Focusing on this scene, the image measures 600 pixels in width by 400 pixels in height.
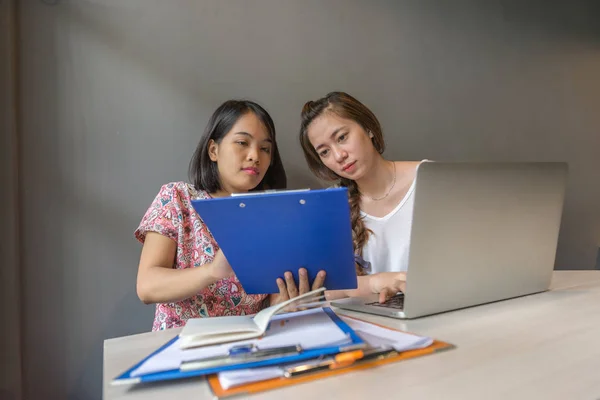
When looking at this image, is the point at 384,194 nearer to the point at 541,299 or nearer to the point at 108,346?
the point at 541,299

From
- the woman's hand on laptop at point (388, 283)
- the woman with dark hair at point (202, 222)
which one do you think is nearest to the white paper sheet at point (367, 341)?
the woman's hand on laptop at point (388, 283)

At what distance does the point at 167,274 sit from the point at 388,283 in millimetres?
511

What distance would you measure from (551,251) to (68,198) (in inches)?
51.2

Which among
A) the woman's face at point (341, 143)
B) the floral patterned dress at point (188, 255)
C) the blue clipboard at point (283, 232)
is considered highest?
the woman's face at point (341, 143)

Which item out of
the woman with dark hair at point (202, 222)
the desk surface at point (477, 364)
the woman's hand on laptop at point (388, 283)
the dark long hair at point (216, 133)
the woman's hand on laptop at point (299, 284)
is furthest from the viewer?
the dark long hair at point (216, 133)

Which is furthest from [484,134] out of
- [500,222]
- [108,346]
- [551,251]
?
[108,346]

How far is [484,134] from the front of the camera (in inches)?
84.7

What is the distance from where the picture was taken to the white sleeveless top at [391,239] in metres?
1.35

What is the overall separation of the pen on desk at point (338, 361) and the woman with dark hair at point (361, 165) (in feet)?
2.38

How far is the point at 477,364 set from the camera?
21.6 inches

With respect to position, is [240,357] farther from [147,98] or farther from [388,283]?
[147,98]

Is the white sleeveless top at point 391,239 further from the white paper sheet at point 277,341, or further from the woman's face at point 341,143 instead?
the white paper sheet at point 277,341

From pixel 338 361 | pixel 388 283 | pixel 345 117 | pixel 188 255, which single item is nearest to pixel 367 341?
pixel 338 361

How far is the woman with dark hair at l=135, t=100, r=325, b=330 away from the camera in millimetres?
1099
